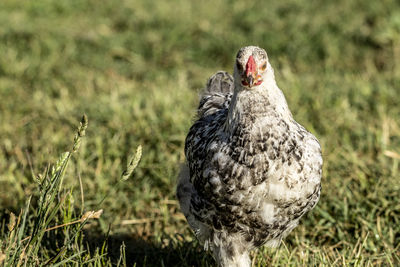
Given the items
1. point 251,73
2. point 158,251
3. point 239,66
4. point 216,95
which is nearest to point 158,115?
point 216,95

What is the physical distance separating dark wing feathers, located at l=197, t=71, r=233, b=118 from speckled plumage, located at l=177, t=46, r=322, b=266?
62 cm

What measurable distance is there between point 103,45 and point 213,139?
4.78 metres

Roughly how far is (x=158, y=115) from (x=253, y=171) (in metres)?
2.44

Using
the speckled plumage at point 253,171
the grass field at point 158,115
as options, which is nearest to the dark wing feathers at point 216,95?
the speckled plumage at point 253,171

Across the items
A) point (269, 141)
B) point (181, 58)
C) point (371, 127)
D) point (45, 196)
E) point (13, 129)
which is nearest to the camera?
point (45, 196)

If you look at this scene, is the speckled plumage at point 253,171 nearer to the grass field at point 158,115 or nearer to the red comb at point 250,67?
the red comb at point 250,67

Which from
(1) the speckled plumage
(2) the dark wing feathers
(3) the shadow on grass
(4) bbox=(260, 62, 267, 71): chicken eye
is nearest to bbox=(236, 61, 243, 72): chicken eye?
(1) the speckled plumage

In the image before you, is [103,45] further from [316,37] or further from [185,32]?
[316,37]

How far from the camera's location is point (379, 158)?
13.7 feet

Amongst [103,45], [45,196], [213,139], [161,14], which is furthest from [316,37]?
[45,196]

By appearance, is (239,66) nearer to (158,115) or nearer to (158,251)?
(158,251)

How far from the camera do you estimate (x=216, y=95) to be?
3691mm

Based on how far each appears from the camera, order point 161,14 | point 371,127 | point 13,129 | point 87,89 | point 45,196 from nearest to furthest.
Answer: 1. point 45,196
2. point 371,127
3. point 13,129
4. point 87,89
5. point 161,14

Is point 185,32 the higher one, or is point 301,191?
point 185,32
